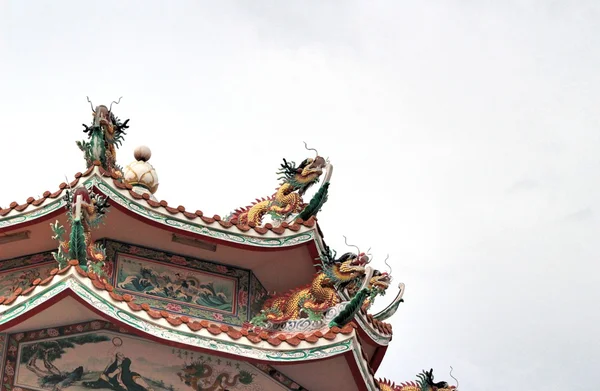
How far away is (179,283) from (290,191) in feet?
8.44

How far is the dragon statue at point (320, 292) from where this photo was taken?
1501 cm

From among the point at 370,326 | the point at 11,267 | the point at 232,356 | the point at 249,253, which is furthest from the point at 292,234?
the point at 11,267

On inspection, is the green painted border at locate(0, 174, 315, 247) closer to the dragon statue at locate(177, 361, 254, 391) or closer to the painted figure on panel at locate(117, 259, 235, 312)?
the painted figure on panel at locate(117, 259, 235, 312)

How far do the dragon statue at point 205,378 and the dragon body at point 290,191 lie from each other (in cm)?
378

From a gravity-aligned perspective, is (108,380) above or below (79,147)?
below

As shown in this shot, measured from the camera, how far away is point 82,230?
1320cm

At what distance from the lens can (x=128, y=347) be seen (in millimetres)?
13141

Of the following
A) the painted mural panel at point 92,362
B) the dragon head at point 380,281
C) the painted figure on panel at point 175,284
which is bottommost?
the painted mural panel at point 92,362

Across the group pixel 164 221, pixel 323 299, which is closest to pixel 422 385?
pixel 323 299

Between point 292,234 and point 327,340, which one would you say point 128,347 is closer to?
point 327,340

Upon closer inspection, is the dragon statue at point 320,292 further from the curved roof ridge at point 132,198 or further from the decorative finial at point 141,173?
the decorative finial at point 141,173

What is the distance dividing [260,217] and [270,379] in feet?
13.0

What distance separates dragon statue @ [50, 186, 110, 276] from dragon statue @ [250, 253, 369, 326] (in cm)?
291

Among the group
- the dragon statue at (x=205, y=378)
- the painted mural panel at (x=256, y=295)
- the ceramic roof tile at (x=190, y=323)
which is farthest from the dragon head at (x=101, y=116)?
the dragon statue at (x=205, y=378)
